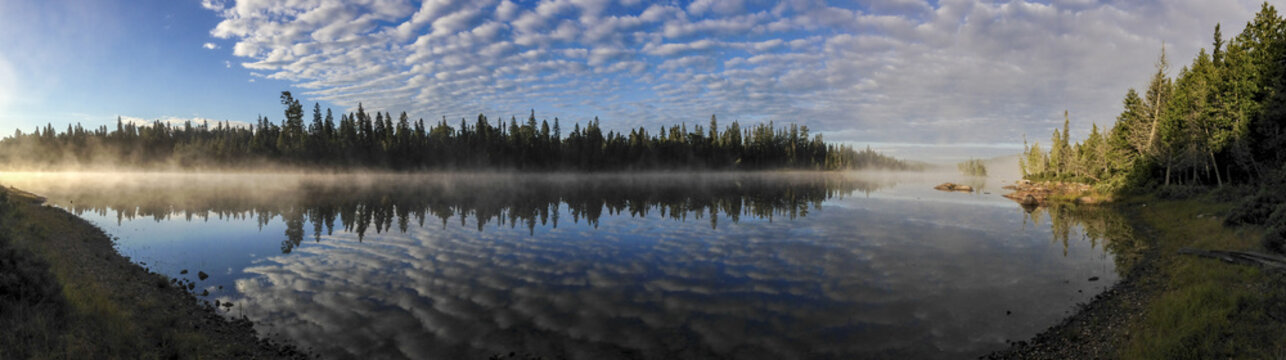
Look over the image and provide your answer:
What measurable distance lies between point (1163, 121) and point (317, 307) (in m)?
82.7

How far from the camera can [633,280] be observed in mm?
18516

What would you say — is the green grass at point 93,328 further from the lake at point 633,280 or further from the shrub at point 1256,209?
the shrub at point 1256,209

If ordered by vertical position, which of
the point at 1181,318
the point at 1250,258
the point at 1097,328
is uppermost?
the point at 1250,258

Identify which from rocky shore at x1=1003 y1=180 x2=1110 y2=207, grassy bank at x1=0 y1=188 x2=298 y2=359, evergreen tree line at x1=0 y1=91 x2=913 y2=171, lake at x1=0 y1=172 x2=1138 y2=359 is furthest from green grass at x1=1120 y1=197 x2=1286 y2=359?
evergreen tree line at x1=0 y1=91 x2=913 y2=171

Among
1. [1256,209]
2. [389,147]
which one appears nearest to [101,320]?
[1256,209]

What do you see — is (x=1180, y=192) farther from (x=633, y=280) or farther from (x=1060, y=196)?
(x=633, y=280)

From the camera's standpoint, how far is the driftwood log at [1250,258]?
1469cm

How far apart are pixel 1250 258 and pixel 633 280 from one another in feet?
66.0

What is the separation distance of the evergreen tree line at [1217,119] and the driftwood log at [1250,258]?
93.0 feet

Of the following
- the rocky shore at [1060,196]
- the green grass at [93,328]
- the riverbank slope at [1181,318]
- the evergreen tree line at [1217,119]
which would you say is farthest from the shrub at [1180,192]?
the green grass at [93,328]

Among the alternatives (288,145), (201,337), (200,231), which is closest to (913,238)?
(201,337)

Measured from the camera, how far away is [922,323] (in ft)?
45.9

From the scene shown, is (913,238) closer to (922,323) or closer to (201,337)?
Result: (922,323)

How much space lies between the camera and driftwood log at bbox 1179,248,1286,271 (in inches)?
578
